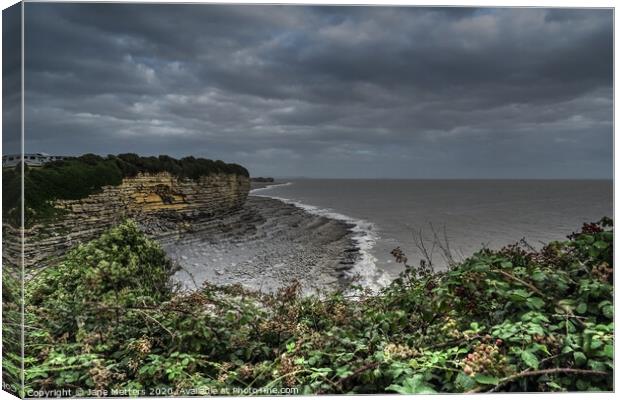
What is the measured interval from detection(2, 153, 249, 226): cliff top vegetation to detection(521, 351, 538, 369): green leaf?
8.41ft

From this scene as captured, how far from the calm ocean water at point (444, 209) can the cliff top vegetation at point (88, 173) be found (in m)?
0.58

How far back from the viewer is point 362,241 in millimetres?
4480

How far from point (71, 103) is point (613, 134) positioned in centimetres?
429

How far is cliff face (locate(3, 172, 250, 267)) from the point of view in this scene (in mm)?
3824

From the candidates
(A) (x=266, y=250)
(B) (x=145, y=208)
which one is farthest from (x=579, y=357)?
(B) (x=145, y=208)

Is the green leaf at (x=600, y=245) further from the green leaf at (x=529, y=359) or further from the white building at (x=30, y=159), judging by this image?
the white building at (x=30, y=159)

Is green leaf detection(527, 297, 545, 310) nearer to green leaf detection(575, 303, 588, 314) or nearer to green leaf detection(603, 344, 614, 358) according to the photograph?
green leaf detection(575, 303, 588, 314)

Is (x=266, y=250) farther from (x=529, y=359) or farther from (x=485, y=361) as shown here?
(x=529, y=359)

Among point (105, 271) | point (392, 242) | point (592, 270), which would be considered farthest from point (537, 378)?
point (105, 271)

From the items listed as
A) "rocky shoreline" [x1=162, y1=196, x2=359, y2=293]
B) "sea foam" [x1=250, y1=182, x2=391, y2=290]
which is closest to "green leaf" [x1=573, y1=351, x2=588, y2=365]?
"sea foam" [x1=250, y1=182, x2=391, y2=290]

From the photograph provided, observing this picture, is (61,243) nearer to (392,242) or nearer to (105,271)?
(105,271)

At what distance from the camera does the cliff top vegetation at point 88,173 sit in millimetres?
3631

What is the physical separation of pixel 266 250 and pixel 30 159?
201 cm

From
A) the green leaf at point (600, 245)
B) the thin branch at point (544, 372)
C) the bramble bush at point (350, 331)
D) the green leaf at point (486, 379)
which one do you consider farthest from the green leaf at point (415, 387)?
the green leaf at point (600, 245)
